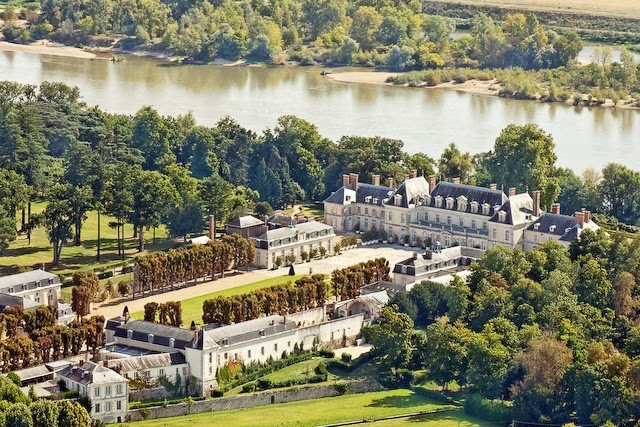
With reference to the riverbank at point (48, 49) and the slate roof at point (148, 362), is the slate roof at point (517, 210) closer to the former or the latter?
the slate roof at point (148, 362)

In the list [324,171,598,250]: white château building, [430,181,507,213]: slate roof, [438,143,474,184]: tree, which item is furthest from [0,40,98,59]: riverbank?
[430,181,507,213]: slate roof

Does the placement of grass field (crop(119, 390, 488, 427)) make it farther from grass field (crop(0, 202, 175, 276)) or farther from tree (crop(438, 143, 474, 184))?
tree (crop(438, 143, 474, 184))

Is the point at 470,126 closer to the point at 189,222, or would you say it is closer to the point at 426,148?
the point at 426,148

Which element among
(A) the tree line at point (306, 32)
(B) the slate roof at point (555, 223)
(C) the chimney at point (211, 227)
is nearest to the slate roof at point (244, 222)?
(C) the chimney at point (211, 227)

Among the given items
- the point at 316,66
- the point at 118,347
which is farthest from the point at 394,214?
the point at 316,66

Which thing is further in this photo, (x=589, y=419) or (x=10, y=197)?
(x=10, y=197)

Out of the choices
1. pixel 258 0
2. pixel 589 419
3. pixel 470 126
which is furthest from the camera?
pixel 258 0

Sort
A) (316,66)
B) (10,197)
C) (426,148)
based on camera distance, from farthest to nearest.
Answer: (316,66) → (426,148) → (10,197)
